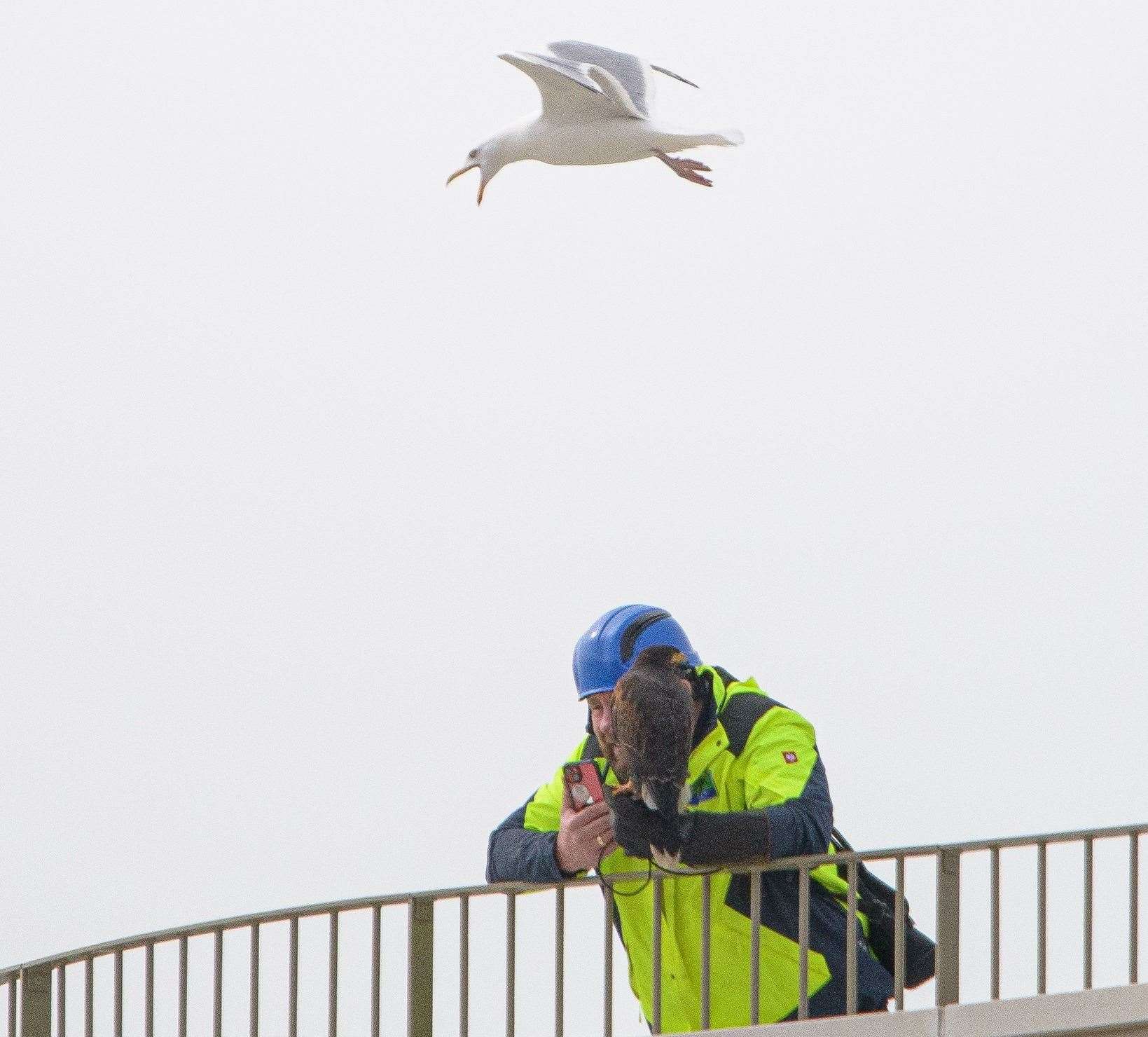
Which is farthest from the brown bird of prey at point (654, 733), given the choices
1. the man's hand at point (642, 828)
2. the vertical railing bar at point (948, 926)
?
the vertical railing bar at point (948, 926)

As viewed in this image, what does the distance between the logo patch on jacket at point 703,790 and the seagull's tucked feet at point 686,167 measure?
5.89 meters

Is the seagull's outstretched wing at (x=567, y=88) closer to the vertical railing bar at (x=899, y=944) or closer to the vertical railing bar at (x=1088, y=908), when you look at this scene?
the vertical railing bar at (x=1088, y=908)

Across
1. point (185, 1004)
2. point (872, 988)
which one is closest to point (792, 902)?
point (872, 988)

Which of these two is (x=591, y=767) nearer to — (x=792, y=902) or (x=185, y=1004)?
(x=792, y=902)

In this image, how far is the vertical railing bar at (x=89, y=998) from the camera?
6.29 meters

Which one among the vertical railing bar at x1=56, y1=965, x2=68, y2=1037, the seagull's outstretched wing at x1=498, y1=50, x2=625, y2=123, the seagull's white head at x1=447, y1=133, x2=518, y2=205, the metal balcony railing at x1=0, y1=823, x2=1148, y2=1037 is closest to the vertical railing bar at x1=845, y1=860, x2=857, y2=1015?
the metal balcony railing at x1=0, y1=823, x2=1148, y2=1037

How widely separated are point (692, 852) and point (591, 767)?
0.31 m

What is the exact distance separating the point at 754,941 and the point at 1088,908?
126 cm

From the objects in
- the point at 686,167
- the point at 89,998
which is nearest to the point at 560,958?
the point at 89,998

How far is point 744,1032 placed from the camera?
4.95 metres

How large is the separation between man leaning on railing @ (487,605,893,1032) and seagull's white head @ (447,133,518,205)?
675 centimetres

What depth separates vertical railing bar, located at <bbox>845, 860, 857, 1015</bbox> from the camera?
185 inches

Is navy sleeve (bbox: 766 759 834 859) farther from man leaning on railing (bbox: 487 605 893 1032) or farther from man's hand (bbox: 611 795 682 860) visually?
man's hand (bbox: 611 795 682 860)

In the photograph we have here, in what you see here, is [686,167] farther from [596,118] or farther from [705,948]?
[705,948]
